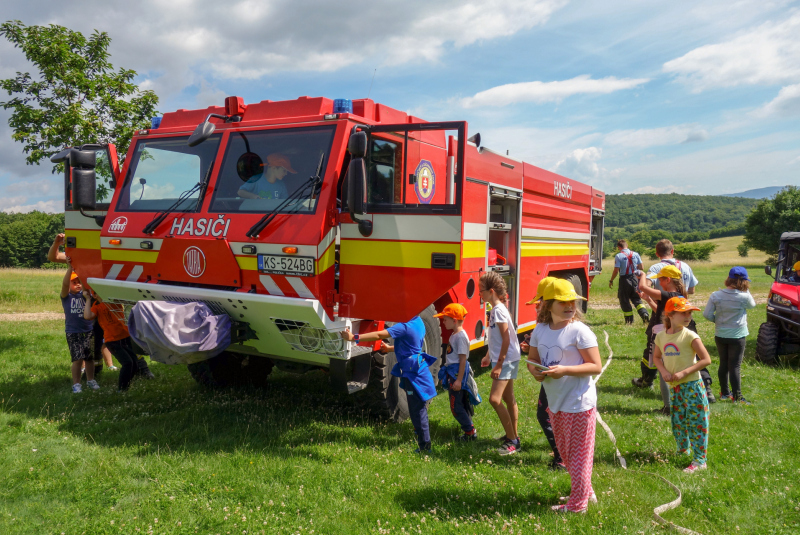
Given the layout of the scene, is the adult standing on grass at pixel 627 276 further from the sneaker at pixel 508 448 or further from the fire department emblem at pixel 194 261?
the fire department emblem at pixel 194 261

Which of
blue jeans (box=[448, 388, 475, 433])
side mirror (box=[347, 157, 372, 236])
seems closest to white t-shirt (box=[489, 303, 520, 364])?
blue jeans (box=[448, 388, 475, 433])

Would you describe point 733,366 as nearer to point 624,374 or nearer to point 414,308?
point 624,374

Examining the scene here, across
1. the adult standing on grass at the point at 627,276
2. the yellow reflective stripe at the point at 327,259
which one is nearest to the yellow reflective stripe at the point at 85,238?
the yellow reflective stripe at the point at 327,259

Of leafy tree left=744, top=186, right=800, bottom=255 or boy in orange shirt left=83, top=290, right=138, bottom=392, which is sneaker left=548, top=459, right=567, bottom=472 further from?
leafy tree left=744, top=186, right=800, bottom=255

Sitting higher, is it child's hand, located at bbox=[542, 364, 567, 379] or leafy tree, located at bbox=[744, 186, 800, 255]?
leafy tree, located at bbox=[744, 186, 800, 255]

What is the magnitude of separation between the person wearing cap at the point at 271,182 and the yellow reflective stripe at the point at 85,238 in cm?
222

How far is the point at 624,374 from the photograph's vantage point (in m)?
7.99

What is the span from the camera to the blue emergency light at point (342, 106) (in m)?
4.98

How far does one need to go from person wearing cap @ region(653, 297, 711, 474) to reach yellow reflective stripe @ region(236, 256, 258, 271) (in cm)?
356

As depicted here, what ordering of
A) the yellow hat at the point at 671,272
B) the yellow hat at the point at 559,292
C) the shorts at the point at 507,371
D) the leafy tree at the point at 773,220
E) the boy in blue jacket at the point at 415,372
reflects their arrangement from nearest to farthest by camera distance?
the yellow hat at the point at 559,292, the boy in blue jacket at the point at 415,372, the shorts at the point at 507,371, the yellow hat at the point at 671,272, the leafy tree at the point at 773,220

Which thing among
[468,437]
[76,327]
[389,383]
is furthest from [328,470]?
[76,327]

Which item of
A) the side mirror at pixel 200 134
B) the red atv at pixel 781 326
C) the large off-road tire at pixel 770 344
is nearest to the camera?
the side mirror at pixel 200 134

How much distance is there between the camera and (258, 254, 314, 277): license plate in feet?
15.1

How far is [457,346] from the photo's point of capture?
16.2 feet
